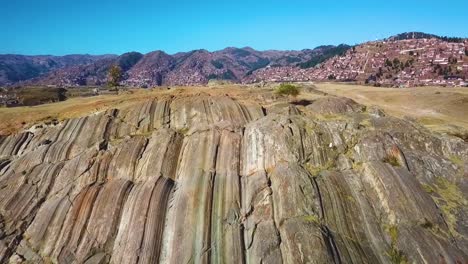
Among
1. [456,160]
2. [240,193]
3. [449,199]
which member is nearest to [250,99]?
[240,193]

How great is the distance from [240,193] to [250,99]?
2688 centimetres

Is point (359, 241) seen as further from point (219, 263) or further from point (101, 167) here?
point (101, 167)

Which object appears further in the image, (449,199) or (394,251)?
(449,199)

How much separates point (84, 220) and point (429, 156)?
115 feet

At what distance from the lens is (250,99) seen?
58.2m

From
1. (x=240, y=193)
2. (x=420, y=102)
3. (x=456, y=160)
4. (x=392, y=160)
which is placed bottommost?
(x=420, y=102)

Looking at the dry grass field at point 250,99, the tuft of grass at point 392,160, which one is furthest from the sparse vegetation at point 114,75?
the tuft of grass at point 392,160

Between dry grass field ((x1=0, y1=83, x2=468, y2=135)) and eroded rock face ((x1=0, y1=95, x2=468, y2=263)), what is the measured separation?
11851mm

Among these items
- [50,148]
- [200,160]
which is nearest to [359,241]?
[200,160]

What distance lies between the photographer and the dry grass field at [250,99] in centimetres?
5666

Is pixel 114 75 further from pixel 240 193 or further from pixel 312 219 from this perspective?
pixel 312 219

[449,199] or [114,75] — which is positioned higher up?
[114,75]

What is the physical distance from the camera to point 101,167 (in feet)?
131

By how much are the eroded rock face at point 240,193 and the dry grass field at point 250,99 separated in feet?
38.9
